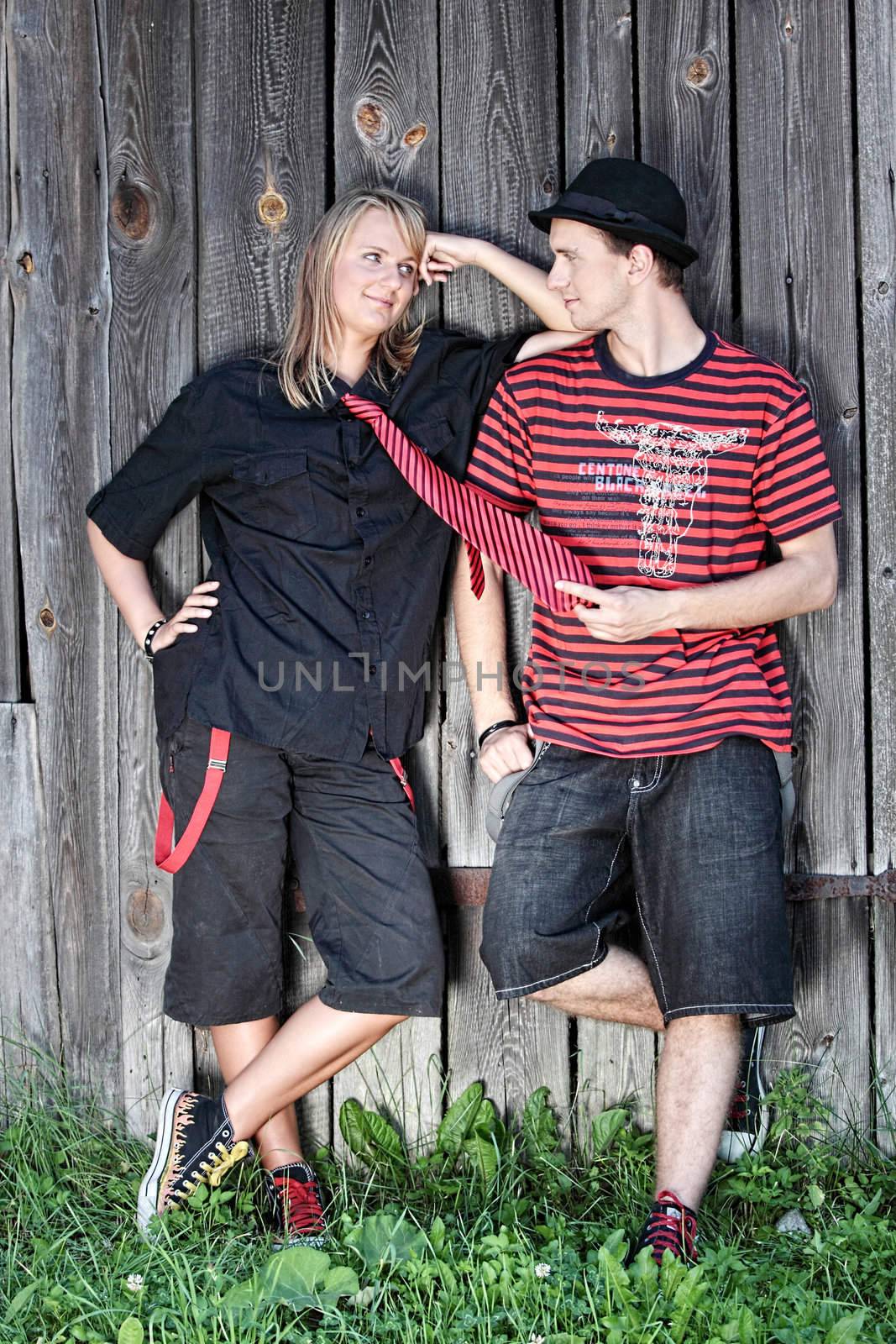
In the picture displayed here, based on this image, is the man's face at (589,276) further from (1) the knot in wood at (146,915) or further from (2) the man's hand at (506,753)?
(1) the knot in wood at (146,915)

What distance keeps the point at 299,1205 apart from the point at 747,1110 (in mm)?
1099

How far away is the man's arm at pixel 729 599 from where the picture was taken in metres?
2.54

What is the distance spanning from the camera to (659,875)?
268cm

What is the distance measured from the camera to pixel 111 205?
310 cm

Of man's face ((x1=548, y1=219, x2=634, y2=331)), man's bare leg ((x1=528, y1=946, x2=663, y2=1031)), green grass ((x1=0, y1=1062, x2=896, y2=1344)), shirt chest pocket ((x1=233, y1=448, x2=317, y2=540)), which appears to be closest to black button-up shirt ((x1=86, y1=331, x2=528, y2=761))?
shirt chest pocket ((x1=233, y1=448, x2=317, y2=540))

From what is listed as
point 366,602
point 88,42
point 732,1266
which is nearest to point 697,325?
point 366,602

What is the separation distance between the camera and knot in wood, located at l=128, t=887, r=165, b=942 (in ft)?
10.3

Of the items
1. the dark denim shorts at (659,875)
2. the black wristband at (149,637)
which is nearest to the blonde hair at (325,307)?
the black wristband at (149,637)

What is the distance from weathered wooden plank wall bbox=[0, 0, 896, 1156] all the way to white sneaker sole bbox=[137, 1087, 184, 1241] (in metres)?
0.30

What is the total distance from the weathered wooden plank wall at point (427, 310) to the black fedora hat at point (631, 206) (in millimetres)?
326

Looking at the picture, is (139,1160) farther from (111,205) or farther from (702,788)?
(111,205)

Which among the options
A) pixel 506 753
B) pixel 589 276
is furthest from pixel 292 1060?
pixel 589 276

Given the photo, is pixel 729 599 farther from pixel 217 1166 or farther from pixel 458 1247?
pixel 217 1166

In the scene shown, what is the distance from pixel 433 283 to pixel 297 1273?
91.0 inches
